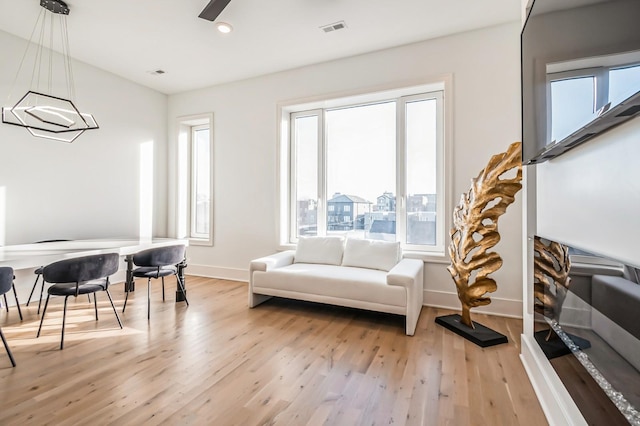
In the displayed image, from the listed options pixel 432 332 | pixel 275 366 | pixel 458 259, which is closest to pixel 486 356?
→ pixel 432 332

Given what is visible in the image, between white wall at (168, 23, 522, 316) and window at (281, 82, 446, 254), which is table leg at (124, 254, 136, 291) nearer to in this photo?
white wall at (168, 23, 522, 316)

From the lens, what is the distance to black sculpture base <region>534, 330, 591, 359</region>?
4.35ft

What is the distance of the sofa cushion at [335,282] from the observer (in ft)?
9.61

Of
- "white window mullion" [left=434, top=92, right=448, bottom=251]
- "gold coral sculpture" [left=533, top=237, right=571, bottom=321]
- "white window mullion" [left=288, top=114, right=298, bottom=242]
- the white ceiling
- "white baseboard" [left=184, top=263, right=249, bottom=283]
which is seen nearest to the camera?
"gold coral sculpture" [left=533, top=237, right=571, bottom=321]

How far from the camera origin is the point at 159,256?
10.8ft

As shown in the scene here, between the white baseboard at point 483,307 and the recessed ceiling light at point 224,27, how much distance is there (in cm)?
377

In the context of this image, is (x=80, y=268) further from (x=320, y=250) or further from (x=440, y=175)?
(x=440, y=175)

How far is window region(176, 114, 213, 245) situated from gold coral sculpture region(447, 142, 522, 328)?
415cm

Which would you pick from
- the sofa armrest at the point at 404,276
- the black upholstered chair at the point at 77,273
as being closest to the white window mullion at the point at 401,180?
the sofa armrest at the point at 404,276

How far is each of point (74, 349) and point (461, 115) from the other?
14.4 feet

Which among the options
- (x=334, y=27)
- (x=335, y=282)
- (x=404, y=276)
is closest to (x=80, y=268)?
(x=335, y=282)

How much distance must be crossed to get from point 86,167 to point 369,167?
4.02 metres

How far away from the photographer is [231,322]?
3094 mm

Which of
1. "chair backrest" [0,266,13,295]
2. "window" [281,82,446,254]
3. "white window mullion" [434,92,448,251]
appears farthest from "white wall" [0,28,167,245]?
"white window mullion" [434,92,448,251]
